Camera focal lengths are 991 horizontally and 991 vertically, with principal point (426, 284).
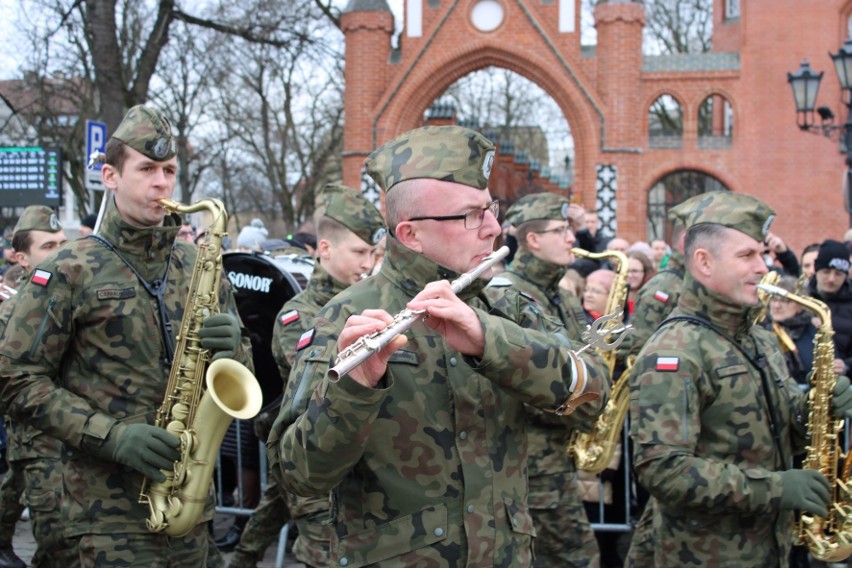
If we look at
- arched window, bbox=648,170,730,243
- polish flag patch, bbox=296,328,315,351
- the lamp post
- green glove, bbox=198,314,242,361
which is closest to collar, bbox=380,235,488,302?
polish flag patch, bbox=296,328,315,351

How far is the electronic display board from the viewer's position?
13.2 m

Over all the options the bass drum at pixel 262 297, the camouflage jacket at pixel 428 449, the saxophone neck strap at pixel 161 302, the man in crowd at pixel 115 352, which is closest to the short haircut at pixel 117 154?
the man in crowd at pixel 115 352

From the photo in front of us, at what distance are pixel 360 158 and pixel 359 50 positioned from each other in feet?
9.28

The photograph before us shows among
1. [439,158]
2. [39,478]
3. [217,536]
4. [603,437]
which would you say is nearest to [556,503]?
[603,437]

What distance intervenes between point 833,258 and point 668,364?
173 inches

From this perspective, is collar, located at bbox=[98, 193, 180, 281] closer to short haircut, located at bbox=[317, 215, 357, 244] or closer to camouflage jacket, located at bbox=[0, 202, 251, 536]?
camouflage jacket, located at bbox=[0, 202, 251, 536]

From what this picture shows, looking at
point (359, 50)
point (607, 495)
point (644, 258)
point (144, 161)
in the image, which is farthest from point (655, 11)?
point (144, 161)

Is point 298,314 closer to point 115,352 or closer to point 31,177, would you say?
point 115,352

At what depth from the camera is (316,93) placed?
32219 mm

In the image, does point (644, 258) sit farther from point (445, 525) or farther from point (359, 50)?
point (359, 50)

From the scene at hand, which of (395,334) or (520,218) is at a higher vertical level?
(520,218)

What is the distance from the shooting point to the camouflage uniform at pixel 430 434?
2594 mm

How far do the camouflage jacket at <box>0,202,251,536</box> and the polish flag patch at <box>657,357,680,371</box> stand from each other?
170 centimetres

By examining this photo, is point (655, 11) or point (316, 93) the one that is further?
point (655, 11)
